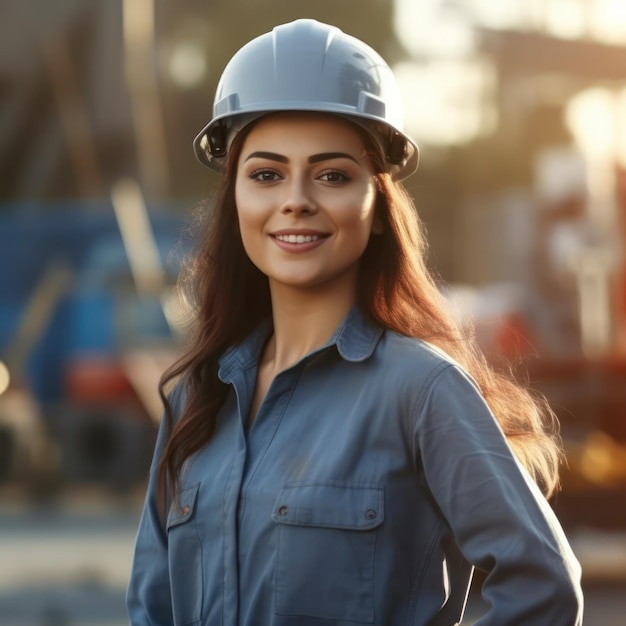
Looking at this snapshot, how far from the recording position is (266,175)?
2879 millimetres

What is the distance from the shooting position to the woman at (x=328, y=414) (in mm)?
2568

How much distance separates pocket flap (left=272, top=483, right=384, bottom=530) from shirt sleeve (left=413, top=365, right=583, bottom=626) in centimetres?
9

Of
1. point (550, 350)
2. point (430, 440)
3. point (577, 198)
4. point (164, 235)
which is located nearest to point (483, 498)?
point (430, 440)

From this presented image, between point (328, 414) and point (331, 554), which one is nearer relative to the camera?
point (331, 554)

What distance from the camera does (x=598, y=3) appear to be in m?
19.2

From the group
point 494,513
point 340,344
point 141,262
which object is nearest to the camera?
point 494,513

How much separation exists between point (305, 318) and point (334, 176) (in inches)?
10.4

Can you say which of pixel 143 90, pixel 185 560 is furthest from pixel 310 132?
pixel 143 90

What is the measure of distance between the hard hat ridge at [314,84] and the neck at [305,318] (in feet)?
0.83

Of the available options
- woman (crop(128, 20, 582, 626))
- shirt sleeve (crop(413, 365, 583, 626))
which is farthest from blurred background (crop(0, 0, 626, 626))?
shirt sleeve (crop(413, 365, 583, 626))

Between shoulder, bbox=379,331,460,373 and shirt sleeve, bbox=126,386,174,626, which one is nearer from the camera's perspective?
shoulder, bbox=379,331,460,373

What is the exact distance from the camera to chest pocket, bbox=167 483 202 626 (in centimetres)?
280

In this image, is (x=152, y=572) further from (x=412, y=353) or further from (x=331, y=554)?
(x=412, y=353)

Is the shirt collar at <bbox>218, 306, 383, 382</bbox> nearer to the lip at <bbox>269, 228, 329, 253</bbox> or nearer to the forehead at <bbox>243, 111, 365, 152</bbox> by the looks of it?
the lip at <bbox>269, 228, 329, 253</bbox>
